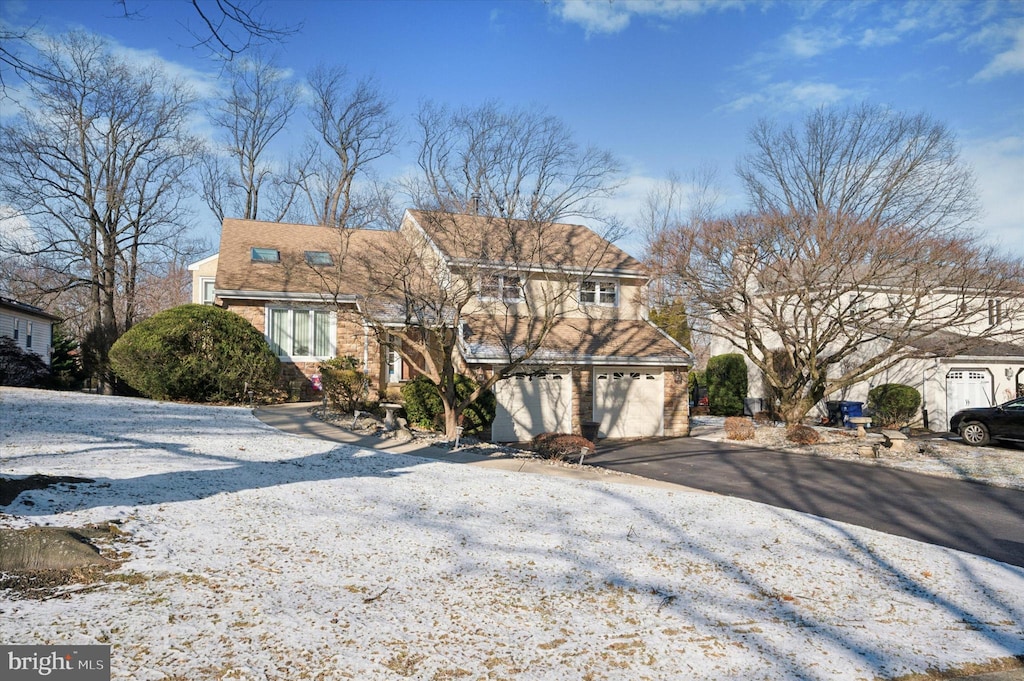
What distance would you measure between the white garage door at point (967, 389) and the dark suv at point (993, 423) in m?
5.55

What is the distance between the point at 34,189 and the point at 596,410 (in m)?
21.4

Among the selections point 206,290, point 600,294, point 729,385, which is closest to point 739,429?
point 600,294

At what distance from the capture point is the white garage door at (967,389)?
23.9 metres

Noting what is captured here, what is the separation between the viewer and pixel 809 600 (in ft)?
20.0

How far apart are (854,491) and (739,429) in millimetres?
7833

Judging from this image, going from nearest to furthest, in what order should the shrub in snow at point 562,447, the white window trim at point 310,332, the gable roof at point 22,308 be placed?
the shrub in snow at point 562,447 < the white window trim at point 310,332 < the gable roof at point 22,308

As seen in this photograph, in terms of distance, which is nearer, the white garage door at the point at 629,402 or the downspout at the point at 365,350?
the white garage door at the point at 629,402

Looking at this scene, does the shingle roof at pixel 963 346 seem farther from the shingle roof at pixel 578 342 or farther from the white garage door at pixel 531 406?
the white garage door at pixel 531 406

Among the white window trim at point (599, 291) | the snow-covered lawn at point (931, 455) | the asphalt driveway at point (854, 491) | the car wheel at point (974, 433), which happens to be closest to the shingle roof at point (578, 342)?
the white window trim at point (599, 291)

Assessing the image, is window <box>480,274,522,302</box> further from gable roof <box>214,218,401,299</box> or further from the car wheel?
the car wheel

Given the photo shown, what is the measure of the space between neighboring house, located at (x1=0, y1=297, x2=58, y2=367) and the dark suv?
3032 cm

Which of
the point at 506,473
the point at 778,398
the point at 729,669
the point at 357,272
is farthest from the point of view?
the point at 778,398

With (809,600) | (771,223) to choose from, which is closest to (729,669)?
(809,600)

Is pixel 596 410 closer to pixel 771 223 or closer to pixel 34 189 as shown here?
pixel 771 223
